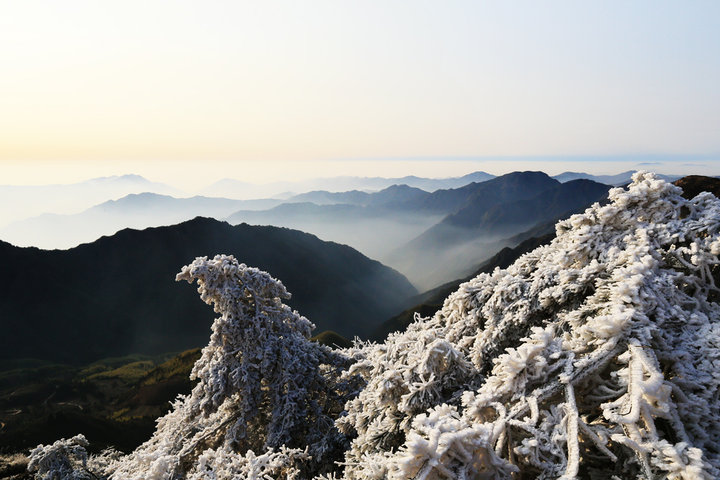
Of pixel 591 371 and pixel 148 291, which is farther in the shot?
pixel 148 291

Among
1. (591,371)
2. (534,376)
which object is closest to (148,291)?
(534,376)

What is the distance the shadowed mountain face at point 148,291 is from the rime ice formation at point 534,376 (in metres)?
87.7

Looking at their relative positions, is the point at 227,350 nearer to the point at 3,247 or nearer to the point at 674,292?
the point at 674,292

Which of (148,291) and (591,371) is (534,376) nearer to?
(591,371)

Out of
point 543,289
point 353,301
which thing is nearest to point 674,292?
point 543,289

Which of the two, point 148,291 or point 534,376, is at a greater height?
point 534,376

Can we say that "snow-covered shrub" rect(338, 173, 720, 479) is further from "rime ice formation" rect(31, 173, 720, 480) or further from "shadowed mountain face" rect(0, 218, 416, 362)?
"shadowed mountain face" rect(0, 218, 416, 362)

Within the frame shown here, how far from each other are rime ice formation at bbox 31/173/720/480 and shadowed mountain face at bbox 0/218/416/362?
288 feet

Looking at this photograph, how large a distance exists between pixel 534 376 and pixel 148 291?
373 ft

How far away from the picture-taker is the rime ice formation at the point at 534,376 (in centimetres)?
288

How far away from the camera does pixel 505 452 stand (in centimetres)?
323

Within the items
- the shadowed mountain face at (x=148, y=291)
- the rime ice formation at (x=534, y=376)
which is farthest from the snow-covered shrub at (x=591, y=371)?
the shadowed mountain face at (x=148, y=291)

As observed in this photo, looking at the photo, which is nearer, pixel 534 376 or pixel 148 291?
pixel 534 376

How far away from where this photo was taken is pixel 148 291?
101688 millimetres
